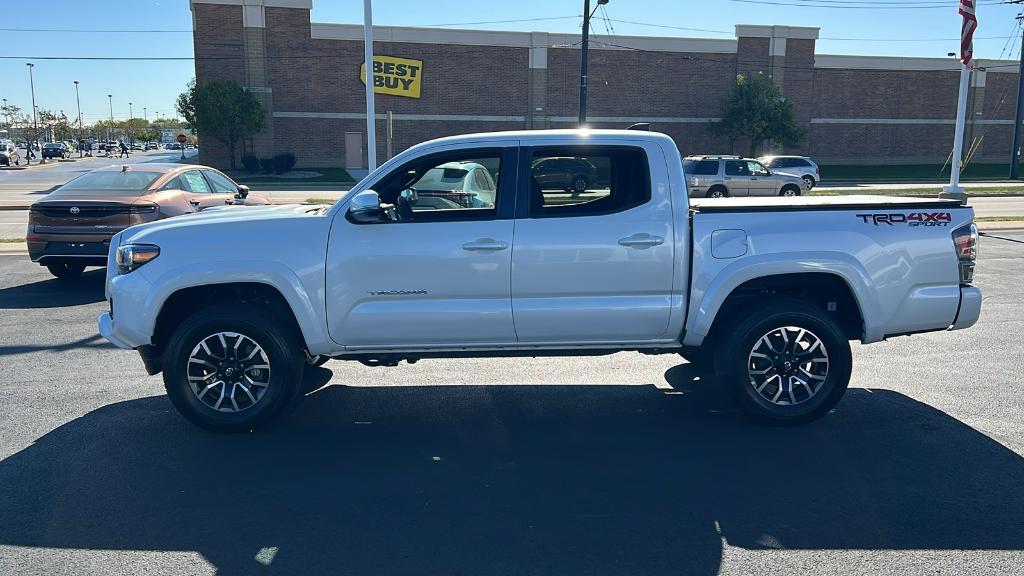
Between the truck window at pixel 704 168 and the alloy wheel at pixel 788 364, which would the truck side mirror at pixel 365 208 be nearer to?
the alloy wheel at pixel 788 364

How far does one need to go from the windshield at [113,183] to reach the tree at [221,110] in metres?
31.3

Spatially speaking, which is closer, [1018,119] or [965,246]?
[965,246]

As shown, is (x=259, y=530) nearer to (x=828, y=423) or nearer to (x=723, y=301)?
(x=723, y=301)

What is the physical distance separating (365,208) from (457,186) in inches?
67.1

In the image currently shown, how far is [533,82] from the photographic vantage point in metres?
46.6

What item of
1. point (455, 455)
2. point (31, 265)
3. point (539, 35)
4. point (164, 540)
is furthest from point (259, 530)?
point (539, 35)

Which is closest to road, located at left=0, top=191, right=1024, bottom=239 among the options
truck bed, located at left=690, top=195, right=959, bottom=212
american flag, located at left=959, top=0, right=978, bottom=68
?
american flag, located at left=959, top=0, right=978, bottom=68

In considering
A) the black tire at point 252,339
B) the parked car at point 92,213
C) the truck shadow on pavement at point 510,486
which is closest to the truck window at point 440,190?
the black tire at point 252,339

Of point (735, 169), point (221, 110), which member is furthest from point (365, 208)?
point (221, 110)

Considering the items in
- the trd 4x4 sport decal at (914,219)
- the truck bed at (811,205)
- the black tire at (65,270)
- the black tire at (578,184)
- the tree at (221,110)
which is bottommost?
the black tire at (65,270)

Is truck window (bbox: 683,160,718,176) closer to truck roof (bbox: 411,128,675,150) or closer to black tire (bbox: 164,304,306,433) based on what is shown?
truck roof (bbox: 411,128,675,150)

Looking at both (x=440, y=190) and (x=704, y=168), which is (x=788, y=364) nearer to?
(x=440, y=190)

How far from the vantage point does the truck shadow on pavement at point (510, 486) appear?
12.9ft

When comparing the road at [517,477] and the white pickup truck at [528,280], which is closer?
the road at [517,477]
